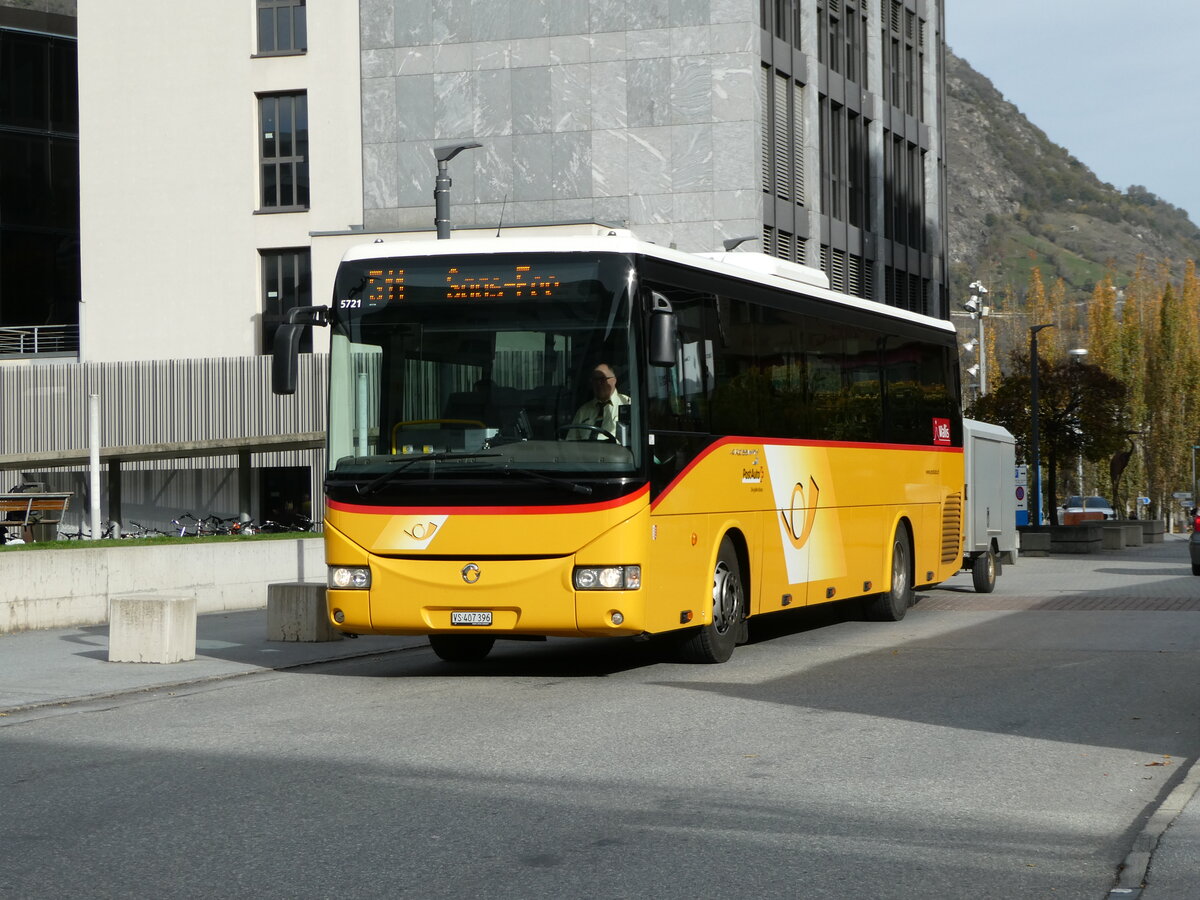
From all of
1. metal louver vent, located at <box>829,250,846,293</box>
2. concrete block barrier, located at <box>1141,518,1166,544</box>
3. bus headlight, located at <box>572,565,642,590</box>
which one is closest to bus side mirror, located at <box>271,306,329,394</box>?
bus headlight, located at <box>572,565,642,590</box>

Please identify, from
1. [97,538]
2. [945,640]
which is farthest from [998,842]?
[97,538]

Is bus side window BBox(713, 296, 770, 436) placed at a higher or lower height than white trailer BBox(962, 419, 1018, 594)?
higher

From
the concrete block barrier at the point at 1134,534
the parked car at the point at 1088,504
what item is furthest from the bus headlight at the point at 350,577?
the parked car at the point at 1088,504

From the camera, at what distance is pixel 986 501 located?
2842cm

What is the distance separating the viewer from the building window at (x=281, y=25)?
158 ft

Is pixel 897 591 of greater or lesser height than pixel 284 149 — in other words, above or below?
below

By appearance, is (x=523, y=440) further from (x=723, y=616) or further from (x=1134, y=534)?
(x=1134, y=534)

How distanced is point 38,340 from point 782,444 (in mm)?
43009

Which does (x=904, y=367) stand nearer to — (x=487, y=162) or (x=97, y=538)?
(x=97, y=538)

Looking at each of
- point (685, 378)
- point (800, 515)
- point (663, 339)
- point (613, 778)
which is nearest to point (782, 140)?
point (800, 515)

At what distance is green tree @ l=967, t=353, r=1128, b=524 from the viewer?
168 feet

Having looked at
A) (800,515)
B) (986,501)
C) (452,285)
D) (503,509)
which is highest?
(452,285)

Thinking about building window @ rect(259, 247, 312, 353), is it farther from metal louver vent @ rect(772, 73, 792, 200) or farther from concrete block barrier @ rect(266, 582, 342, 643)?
concrete block barrier @ rect(266, 582, 342, 643)

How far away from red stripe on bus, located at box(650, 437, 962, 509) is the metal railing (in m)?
35.9
